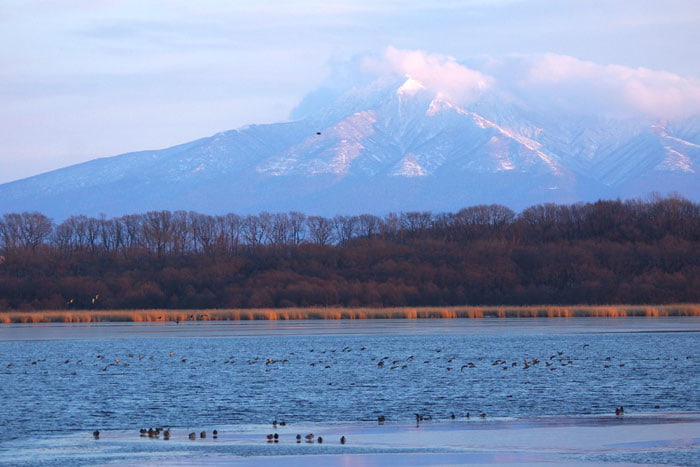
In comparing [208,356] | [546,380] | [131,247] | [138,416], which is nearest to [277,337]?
[208,356]

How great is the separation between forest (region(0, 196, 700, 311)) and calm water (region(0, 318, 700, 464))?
1180 inches

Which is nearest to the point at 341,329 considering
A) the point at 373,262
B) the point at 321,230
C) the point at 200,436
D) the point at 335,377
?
the point at 335,377

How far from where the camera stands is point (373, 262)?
10669 centimetres

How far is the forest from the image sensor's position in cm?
9219

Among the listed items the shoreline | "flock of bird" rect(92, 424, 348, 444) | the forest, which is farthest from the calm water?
the forest

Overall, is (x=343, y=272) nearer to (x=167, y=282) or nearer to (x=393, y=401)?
(x=167, y=282)

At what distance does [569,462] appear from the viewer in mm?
18812

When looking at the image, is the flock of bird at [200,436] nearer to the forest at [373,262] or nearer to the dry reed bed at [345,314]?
the dry reed bed at [345,314]

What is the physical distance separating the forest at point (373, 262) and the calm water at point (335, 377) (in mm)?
29974

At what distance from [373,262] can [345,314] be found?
71.5 feet

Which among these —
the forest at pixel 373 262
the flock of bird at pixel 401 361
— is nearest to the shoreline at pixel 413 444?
the flock of bird at pixel 401 361

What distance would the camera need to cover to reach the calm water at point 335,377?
2617cm

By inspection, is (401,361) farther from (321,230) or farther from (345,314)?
(321,230)

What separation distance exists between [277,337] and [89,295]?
40.9m
